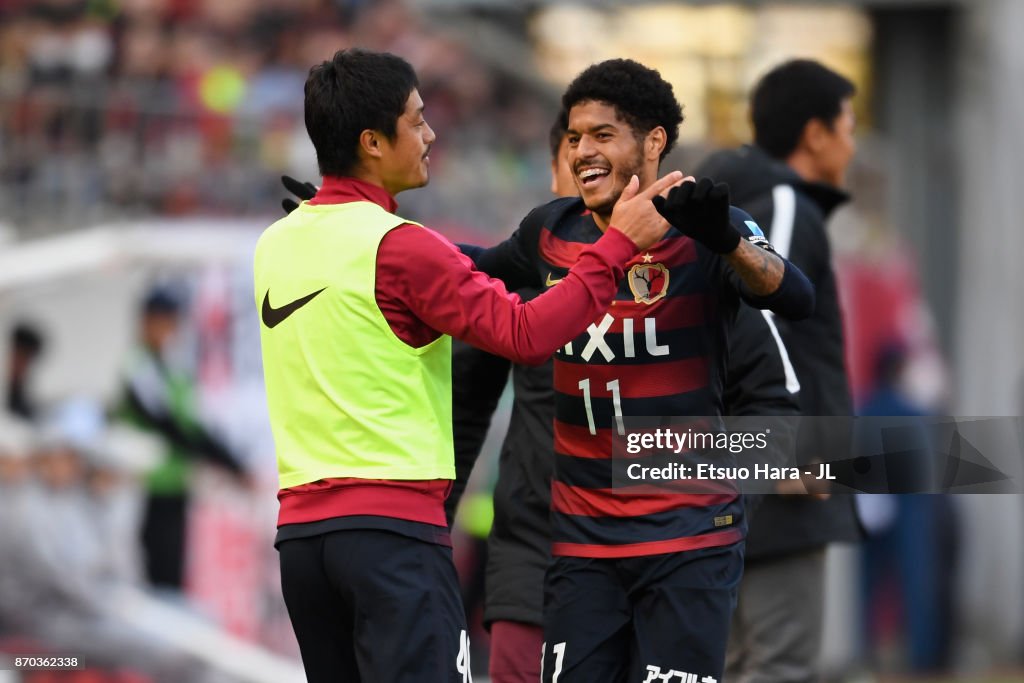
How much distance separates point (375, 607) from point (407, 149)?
3.96ft

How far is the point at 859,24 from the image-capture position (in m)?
19.8

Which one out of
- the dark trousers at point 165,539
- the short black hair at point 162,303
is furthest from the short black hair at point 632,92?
the dark trousers at point 165,539

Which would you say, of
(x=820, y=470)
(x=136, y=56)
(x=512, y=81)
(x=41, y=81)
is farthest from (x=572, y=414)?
(x=512, y=81)

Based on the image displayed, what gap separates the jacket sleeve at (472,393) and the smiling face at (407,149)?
3.98ft

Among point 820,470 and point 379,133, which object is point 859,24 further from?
point 379,133

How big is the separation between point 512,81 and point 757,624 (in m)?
11.1

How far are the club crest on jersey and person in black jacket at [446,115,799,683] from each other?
86cm

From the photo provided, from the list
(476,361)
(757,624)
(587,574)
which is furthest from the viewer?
(757,624)

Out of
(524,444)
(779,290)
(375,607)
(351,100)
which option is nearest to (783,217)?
(524,444)

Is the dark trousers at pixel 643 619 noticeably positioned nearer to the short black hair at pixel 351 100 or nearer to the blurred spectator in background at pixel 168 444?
the short black hair at pixel 351 100

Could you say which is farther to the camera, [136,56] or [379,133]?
[136,56]

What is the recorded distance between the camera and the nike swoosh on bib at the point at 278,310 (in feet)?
14.0

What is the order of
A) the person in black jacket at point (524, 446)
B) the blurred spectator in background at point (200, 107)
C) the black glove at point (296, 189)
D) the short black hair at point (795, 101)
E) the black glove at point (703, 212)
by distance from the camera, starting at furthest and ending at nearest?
the blurred spectator in background at point (200, 107) < the short black hair at point (795, 101) < the person in black jacket at point (524, 446) < the black glove at point (296, 189) < the black glove at point (703, 212)
